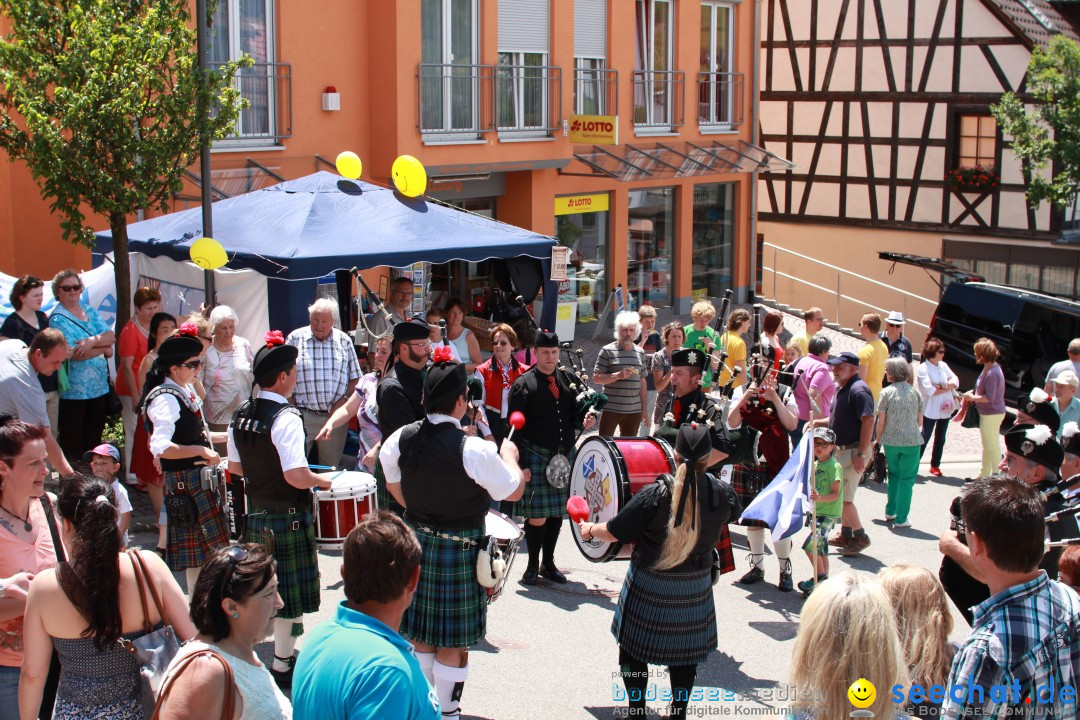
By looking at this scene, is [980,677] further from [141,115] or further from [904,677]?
[141,115]

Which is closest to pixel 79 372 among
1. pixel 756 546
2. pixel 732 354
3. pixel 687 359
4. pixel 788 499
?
pixel 687 359

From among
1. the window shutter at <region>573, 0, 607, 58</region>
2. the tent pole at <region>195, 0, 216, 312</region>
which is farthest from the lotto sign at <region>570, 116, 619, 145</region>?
the tent pole at <region>195, 0, 216, 312</region>

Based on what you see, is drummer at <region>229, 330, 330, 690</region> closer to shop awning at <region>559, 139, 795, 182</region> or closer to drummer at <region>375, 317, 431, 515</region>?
drummer at <region>375, 317, 431, 515</region>

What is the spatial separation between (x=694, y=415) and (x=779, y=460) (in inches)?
43.5

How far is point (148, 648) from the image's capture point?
3891 millimetres

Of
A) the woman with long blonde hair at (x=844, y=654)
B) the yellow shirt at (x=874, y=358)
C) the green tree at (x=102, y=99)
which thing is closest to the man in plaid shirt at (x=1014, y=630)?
the woman with long blonde hair at (x=844, y=654)

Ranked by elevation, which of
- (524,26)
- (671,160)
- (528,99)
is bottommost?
(671,160)

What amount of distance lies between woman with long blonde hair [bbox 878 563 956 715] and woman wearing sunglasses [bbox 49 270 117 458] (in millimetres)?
6612

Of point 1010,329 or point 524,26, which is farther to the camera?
point 524,26

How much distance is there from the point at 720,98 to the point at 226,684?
20595mm

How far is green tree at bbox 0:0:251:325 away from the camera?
924 centimetres

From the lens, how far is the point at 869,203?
28.0m

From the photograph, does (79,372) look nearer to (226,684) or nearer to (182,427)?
(182,427)

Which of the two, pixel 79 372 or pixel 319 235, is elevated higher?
pixel 319 235
